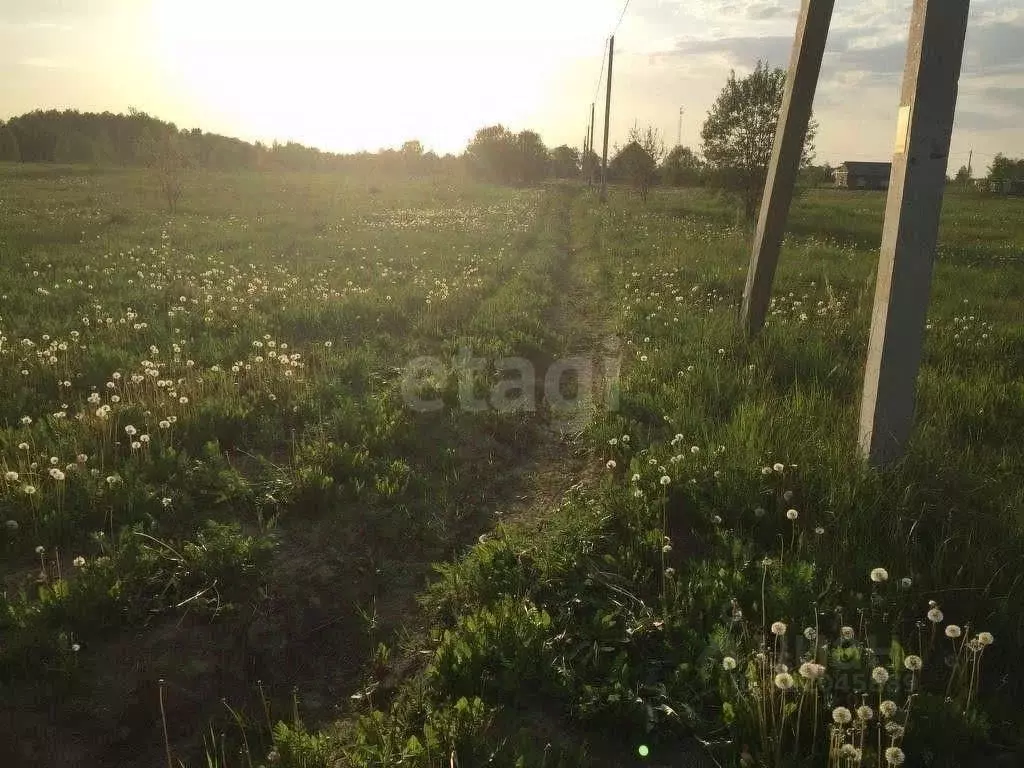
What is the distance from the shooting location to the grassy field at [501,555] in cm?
261

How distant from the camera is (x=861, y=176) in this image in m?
95.7

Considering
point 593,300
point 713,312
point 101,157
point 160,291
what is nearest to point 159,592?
point 713,312

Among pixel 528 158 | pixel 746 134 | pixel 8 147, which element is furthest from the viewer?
pixel 528 158

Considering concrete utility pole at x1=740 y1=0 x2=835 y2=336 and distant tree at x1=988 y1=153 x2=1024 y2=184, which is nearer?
concrete utility pole at x1=740 y1=0 x2=835 y2=336

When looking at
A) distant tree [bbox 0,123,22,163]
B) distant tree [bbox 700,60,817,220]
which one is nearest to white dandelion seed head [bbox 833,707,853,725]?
distant tree [bbox 700,60,817,220]

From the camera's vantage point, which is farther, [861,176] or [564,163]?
[564,163]

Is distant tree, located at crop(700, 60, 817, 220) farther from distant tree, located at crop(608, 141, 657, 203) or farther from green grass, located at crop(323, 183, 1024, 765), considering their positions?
green grass, located at crop(323, 183, 1024, 765)

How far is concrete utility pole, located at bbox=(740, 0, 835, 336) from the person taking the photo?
6234 mm

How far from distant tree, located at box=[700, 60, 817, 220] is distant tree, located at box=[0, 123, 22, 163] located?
7797cm

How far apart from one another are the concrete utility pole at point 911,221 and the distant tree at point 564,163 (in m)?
128

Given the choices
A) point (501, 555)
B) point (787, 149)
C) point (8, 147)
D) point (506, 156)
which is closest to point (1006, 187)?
point (506, 156)

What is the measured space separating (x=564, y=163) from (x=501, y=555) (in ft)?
438

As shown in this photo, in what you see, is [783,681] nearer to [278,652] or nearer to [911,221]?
[278,652]

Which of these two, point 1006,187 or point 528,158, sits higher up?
point 528,158
